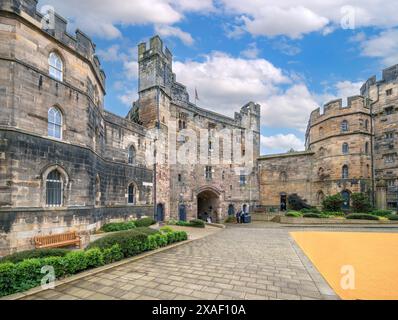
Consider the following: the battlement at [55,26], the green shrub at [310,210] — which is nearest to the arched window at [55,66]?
the battlement at [55,26]

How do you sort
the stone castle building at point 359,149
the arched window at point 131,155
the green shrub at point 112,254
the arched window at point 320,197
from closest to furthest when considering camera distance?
the green shrub at point 112,254, the arched window at point 131,155, the stone castle building at point 359,149, the arched window at point 320,197

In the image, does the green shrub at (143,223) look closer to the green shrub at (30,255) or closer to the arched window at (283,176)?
the green shrub at (30,255)

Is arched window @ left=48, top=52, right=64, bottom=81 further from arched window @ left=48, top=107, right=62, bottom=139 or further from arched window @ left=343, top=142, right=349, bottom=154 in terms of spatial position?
arched window @ left=343, top=142, right=349, bottom=154

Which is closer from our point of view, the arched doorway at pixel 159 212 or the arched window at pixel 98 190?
the arched window at pixel 98 190

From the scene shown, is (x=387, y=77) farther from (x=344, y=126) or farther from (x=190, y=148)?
(x=190, y=148)

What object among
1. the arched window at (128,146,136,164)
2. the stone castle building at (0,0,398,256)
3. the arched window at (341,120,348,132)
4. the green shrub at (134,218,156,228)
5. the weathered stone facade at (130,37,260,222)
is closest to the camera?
the stone castle building at (0,0,398,256)

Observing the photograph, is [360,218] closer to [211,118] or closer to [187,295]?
[211,118]

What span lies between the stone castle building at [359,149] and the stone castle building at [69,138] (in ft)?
61.8

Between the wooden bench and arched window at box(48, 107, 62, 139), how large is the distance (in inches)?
185

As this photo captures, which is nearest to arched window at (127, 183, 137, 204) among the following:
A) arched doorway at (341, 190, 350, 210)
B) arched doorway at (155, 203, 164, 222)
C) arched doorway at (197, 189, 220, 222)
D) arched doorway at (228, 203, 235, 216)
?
arched doorway at (155, 203, 164, 222)

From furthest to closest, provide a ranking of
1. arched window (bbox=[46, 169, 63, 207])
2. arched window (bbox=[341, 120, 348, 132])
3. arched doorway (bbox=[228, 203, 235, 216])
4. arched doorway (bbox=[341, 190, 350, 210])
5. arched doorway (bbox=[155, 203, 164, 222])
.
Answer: arched doorway (bbox=[228, 203, 235, 216]), arched window (bbox=[341, 120, 348, 132]), arched doorway (bbox=[341, 190, 350, 210]), arched doorway (bbox=[155, 203, 164, 222]), arched window (bbox=[46, 169, 63, 207])

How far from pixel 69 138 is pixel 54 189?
2.68m

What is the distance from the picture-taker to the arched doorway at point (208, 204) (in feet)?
96.9

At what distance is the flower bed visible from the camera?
17.1ft
